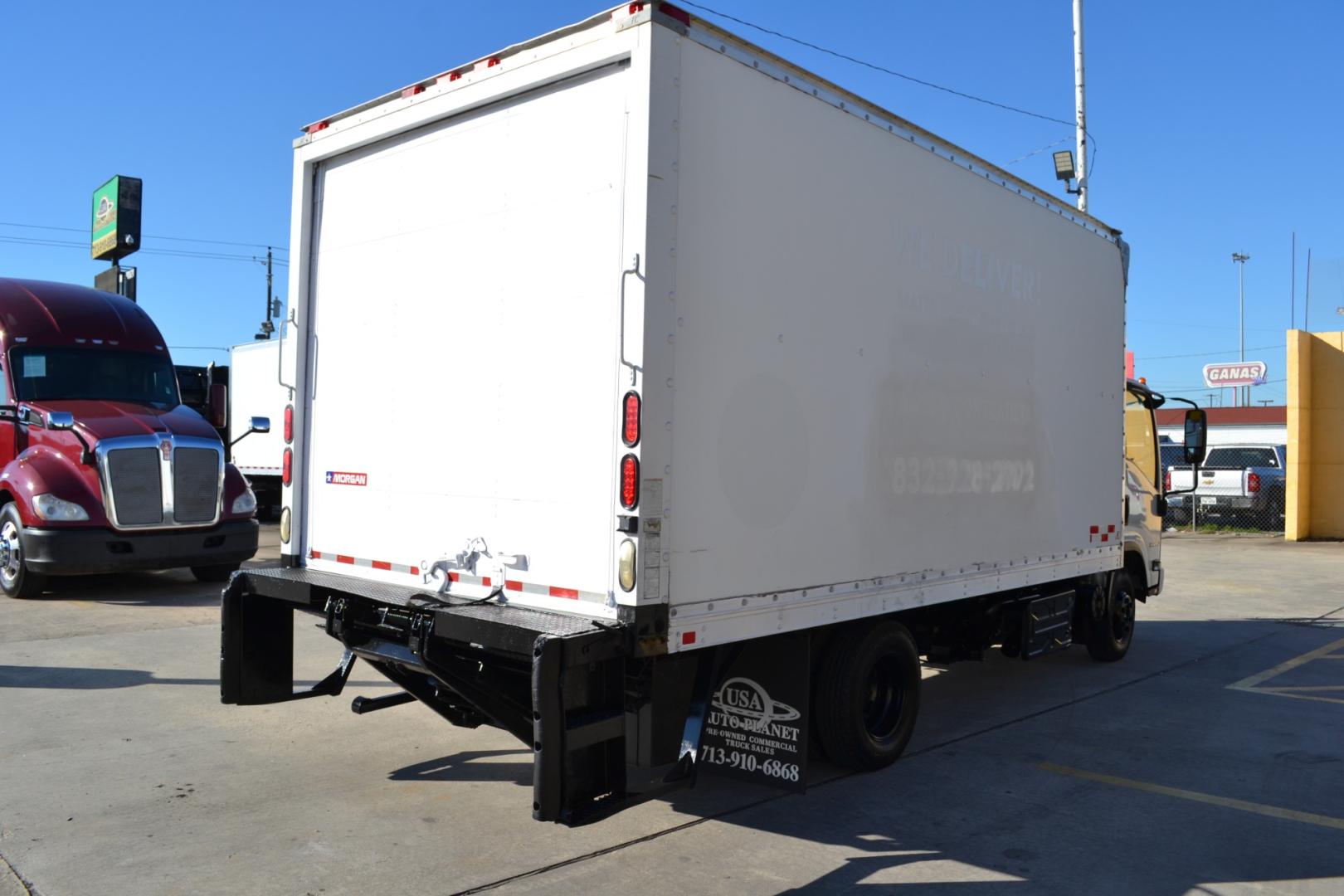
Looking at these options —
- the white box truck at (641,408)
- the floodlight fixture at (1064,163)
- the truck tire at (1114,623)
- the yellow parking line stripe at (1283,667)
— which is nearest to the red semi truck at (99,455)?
the white box truck at (641,408)

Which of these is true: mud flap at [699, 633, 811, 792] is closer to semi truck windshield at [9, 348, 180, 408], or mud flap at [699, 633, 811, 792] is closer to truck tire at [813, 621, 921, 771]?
truck tire at [813, 621, 921, 771]

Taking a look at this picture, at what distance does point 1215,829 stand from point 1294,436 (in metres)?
20.7

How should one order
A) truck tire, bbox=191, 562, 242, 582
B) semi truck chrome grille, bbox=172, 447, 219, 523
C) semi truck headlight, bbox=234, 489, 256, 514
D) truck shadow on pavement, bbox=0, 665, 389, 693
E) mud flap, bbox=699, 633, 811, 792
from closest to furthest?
mud flap, bbox=699, 633, 811, 792 → truck shadow on pavement, bbox=0, 665, 389, 693 → semi truck chrome grille, bbox=172, 447, 219, 523 → semi truck headlight, bbox=234, 489, 256, 514 → truck tire, bbox=191, 562, 242, 582

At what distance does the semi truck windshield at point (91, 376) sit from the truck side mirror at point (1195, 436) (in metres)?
11.2

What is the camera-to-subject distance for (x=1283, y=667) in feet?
30.3

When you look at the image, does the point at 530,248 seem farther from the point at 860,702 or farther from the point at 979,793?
the point at 979,793

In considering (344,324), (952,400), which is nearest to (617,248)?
(344,324)

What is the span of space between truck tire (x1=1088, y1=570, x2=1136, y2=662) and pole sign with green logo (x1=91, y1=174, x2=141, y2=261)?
71.1 ft

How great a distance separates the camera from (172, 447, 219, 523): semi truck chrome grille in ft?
37.6

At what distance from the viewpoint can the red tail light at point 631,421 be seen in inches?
162

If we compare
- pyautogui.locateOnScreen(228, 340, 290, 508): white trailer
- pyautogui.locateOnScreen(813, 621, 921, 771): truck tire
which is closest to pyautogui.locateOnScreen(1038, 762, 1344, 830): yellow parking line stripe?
pyautogui.locateOnScreen(813, 621, 921, 771): truck tire

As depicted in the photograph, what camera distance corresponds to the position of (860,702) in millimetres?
5566

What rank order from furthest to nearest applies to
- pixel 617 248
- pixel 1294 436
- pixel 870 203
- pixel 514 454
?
pixel 1294 436 → pixel 870 203 → pixel 514 454 → pixel 617 248

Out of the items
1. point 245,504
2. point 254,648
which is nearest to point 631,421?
point 254,648
